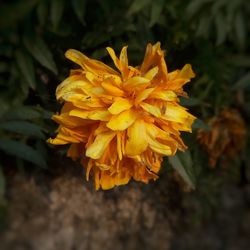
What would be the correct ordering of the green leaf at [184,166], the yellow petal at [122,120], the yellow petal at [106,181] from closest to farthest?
the yellow petal at [122,120] < the yellow petal at [106,181] < the green leaf at [184,166]

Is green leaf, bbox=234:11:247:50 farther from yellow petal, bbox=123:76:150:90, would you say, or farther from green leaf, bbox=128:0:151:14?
yellow petal, bbox=123:76:150:90

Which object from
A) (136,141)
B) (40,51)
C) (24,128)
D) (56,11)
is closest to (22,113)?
(24,128)

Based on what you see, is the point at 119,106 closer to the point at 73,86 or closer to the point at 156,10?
the point at 73,86

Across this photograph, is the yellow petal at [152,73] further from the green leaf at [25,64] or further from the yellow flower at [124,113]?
the green leaf at [25,64]

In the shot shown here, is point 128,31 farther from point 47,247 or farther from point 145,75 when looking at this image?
point 47,247

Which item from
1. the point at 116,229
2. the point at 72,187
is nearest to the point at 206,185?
the point at 116,229

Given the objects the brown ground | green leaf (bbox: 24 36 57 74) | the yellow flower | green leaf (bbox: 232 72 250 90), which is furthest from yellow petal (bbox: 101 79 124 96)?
green leaf (bbox: 232 72 250 90)

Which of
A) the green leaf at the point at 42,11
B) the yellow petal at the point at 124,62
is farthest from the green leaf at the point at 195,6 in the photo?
the yellow petal at the point at 124,62
